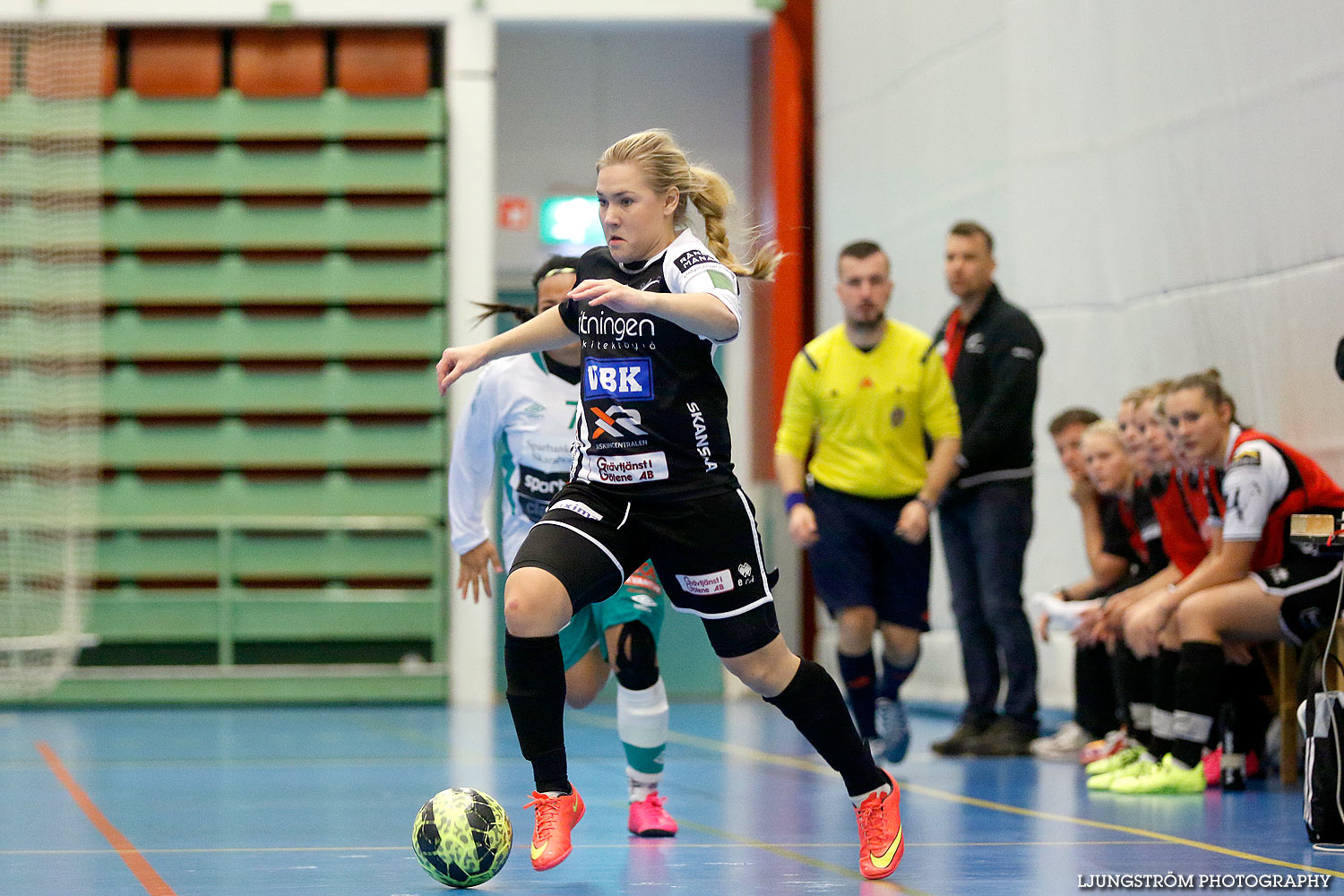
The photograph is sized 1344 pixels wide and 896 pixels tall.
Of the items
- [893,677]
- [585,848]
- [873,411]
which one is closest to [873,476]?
[873,411]

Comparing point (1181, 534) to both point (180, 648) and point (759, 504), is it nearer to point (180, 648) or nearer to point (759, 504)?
point (759, 504)

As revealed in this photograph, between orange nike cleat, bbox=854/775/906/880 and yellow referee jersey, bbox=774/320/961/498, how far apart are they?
2.72 m

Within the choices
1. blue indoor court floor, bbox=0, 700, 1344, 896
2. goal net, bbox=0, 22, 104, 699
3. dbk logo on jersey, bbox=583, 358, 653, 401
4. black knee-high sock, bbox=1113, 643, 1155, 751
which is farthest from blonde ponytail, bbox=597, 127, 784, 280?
goal net, bbox=0, 22, 104, 699

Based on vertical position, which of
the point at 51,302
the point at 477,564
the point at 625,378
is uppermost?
the point at 51,302

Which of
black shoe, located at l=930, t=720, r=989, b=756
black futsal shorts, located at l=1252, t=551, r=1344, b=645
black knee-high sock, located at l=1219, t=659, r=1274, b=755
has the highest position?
black futsal shorts, located at l=1252, t=551, r=1344, b=645

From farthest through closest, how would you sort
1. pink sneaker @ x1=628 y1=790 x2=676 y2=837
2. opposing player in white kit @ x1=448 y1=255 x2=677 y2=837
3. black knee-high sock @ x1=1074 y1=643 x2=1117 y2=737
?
1. black knee-high sock @ x1=1074 y1=643 x2=1117 y2=737
2. opposing player in white kit @ x1=448 y1=255 x2=677 y2=837
3. pink sneaker @ x1=628 y1=790 x2=676 y2=837

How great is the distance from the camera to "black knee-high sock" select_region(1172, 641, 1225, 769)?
5.84 meters

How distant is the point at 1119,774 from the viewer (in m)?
5.98

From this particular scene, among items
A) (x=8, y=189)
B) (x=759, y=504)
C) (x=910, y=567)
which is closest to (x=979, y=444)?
(x=910, y=567)

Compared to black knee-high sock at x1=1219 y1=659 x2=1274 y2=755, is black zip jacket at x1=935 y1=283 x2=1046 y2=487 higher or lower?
higher

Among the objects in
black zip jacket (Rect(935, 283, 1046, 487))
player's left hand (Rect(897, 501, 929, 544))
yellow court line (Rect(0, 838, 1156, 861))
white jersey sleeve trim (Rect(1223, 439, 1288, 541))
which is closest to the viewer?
yellow court line (Rect(0, 838, 1156, 861))

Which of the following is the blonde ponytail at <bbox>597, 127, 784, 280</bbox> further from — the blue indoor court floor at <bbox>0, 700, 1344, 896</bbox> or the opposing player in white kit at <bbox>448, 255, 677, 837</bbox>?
the blue indoor court floor at <bbox>0, 700, 1344, 896</bbox>

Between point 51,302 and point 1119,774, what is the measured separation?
8270 mm

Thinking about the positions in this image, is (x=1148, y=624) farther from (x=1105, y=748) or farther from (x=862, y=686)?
(x=862, y=686)
